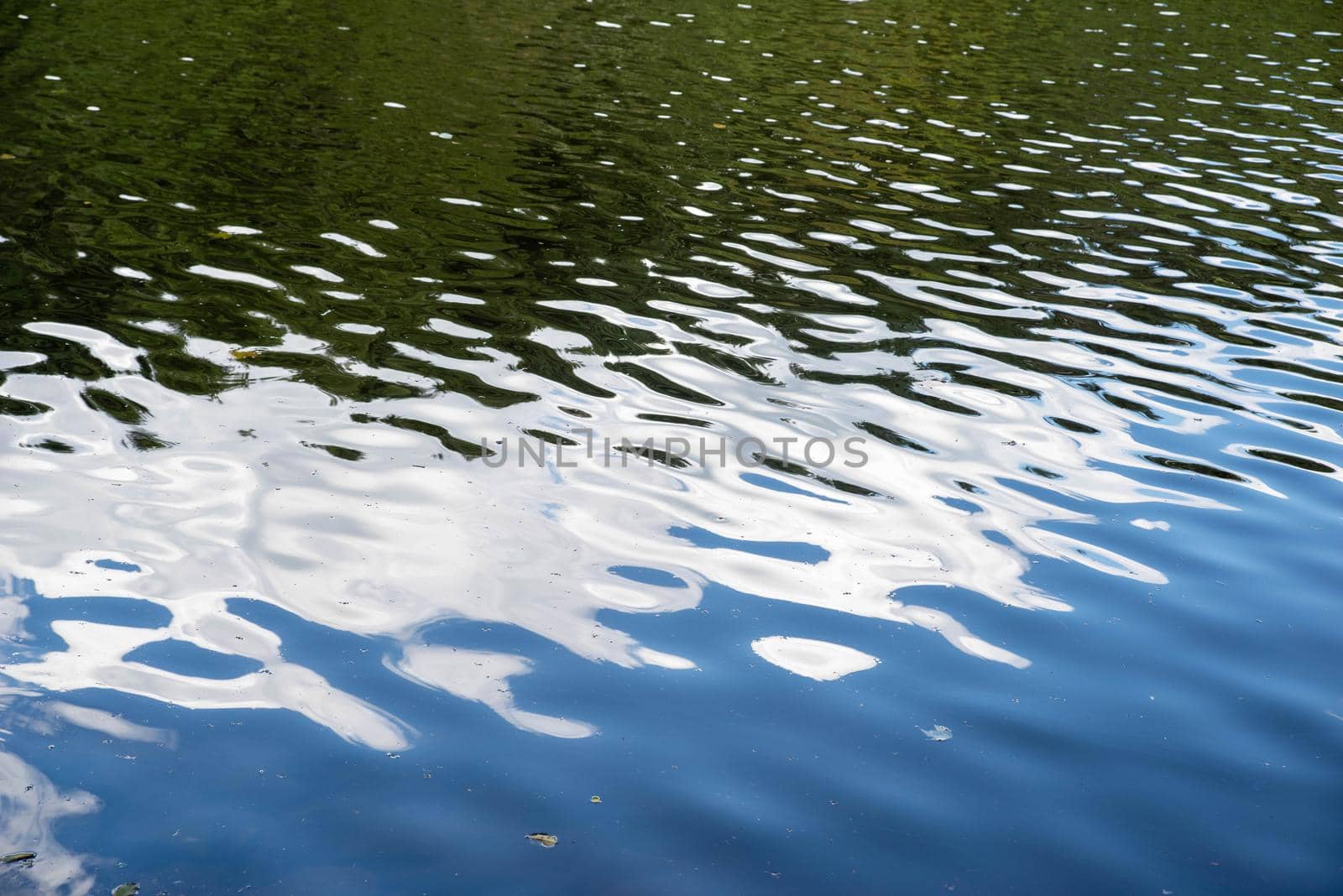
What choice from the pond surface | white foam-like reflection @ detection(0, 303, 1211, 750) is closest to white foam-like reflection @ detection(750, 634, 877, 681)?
the pond surface

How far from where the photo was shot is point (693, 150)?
1369 cm

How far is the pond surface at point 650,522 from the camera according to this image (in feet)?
13.1

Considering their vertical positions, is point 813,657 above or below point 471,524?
below

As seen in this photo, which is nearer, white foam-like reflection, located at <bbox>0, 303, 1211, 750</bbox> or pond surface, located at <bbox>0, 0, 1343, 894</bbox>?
pond surface, located at <bbox>0, 0, 1343, 894</bbox>

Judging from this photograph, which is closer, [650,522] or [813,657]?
[813,657]

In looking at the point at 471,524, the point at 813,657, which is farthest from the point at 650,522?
the point at 813,657

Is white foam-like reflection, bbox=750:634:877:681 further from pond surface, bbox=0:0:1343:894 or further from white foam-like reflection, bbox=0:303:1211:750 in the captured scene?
white foam-like reflection, bbox=0:303:1211:750

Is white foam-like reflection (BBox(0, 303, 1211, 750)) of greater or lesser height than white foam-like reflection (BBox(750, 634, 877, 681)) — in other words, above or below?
above

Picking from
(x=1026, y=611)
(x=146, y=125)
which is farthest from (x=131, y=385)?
(x=146, y=125)

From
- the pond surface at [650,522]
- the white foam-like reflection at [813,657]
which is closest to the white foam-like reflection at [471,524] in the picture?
the pond surface at [650,522]

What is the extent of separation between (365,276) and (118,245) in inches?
86.1

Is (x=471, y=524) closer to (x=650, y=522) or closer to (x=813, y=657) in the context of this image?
(x=650, y=522)

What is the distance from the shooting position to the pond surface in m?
3.98

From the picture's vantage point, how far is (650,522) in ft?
19.3
